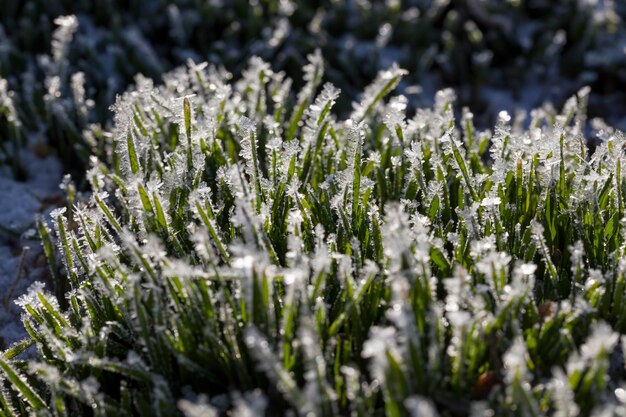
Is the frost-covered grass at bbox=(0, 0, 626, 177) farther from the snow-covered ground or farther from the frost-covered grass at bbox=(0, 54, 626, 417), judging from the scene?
the frost-covered grass at bbox=(0, 54, 626, 417)

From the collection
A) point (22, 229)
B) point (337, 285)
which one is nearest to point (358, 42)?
point (22, 229)

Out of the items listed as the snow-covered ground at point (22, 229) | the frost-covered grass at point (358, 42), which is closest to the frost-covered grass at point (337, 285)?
the snow-covered ground at point (22, 229)

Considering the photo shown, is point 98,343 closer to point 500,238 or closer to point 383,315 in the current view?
point 383,315

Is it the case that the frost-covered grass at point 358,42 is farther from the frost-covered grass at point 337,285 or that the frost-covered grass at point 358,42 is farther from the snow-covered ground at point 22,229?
the frost-covered grass at point 337,285

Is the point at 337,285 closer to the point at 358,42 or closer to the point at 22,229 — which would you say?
the point at 22,229

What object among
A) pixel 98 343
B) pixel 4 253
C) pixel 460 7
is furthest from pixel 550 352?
pixel 460 7
